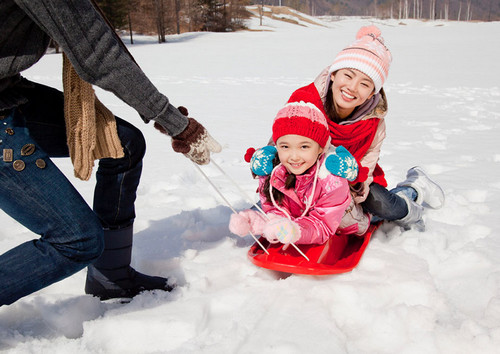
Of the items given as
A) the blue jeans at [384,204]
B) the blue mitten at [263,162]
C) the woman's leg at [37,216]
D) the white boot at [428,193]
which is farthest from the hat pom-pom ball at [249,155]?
the white boot at [428,193]

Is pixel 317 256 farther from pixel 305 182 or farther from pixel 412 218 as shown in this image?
pixel 412 218

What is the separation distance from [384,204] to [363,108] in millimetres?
541

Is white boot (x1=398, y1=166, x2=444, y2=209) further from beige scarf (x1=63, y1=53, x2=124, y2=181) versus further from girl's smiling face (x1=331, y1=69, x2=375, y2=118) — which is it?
beige scarf (x1=63, y1=53, x2=124, y2=181)

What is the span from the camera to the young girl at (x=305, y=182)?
2057 mm

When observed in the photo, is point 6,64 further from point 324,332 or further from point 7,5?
point 324,332

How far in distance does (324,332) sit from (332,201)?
67 centimetres

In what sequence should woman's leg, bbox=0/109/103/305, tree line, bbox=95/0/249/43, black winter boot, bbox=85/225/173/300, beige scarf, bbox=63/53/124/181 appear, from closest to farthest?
woman's leg, bbox=0/109/103/305 < beige scarf, bbox=63/53/124/181 < black winter boot, bbox=85/225/173/300 < tree line, bbox=95/0/249/43

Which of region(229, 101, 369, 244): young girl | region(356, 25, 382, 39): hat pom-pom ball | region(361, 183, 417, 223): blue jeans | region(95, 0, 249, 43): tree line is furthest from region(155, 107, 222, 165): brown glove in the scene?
region(95, 0, 249, 43): tree line

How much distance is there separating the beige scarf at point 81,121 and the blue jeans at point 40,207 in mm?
107

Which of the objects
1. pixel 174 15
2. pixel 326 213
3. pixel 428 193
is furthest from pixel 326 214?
pixel 174 15

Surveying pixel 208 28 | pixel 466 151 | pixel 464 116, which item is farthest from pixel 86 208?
pixel 208 28

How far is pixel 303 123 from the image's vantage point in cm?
204

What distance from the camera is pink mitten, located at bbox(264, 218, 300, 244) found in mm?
1935

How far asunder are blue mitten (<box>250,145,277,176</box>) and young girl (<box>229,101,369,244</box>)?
0.02 meters
